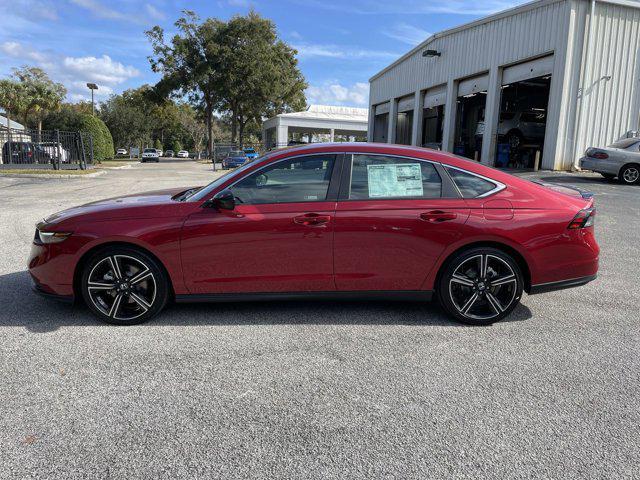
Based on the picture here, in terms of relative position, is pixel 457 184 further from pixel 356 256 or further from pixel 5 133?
pixel 5 133

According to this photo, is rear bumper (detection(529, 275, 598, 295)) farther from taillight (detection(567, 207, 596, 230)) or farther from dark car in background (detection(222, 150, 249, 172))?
dark car in background (detection(222, 150, 249, 172))

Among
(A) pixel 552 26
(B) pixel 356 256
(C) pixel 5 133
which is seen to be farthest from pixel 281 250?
(C) pixel 5 133

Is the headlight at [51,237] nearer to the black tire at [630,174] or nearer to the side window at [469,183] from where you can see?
the side window at [469,183]

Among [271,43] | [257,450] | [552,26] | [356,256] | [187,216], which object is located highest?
[271,43]

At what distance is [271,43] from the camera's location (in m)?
53.1

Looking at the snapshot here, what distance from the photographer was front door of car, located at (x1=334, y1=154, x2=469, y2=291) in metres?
4.15

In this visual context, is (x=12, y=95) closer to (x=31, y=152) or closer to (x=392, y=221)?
(x=31, y=152)

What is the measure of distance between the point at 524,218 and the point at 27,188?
1635 centimetres

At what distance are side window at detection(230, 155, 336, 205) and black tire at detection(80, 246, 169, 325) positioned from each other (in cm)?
95

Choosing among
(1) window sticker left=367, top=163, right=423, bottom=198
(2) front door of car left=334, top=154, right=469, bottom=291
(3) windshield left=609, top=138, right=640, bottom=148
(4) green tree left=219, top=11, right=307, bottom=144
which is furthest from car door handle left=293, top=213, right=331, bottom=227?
(4) green tree left=219, top=11, right=307, bottom=144

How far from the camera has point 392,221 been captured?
13.6ft

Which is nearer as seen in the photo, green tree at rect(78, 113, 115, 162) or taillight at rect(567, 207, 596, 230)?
taillight at rect(567, 207, 596, 230)

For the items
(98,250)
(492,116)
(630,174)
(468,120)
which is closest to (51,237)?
(98,250)

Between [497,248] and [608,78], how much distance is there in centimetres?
1739
